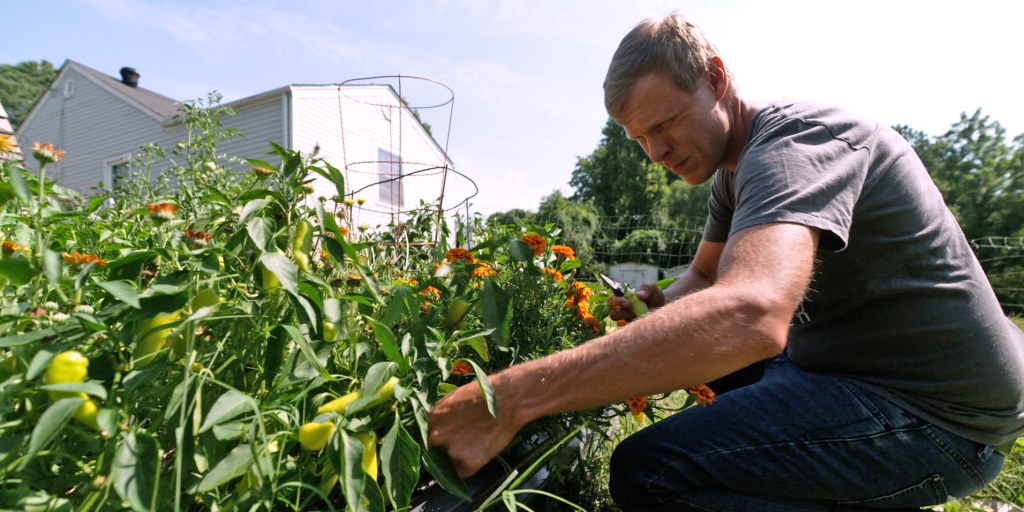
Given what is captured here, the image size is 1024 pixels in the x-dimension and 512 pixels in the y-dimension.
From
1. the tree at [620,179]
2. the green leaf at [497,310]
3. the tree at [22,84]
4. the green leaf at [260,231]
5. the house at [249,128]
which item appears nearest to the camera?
the green leaf at [260,231]

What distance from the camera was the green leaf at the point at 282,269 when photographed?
683mm

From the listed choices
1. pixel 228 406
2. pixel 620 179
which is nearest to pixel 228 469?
pixel 228 406

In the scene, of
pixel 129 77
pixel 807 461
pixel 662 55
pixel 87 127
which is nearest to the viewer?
pixel 807 461

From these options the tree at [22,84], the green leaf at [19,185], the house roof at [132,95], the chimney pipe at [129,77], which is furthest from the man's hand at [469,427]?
the tree at [22,84]

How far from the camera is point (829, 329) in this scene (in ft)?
4.66

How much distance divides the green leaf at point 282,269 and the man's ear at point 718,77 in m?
1.18

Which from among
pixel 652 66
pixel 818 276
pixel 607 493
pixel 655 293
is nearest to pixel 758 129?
pixel 652 66

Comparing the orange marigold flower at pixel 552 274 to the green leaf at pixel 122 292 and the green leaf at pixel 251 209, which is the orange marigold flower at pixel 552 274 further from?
the green leaf at pixel 122 292

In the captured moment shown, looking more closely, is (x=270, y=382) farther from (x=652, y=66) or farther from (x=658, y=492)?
(x=652, y=66)

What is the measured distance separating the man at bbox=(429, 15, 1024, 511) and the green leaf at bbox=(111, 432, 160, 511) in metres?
0.48

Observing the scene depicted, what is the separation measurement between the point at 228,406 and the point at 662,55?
121 centimetres

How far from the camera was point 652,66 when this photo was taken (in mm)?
1370

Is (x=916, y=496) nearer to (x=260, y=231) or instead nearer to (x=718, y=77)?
(x=718, y=77)

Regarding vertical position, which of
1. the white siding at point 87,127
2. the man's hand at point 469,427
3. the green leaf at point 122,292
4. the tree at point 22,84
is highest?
the tree at point 22,84
